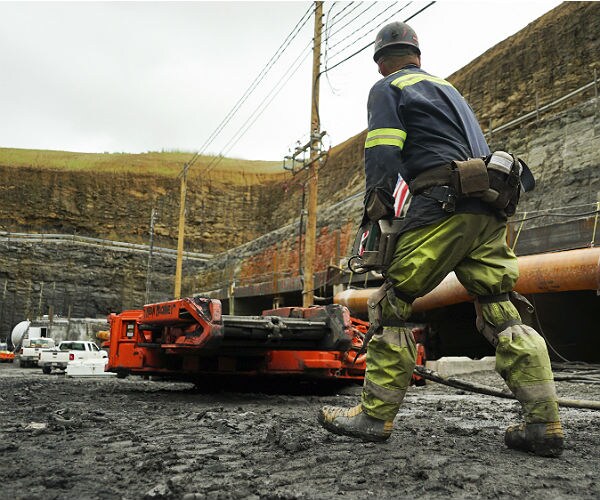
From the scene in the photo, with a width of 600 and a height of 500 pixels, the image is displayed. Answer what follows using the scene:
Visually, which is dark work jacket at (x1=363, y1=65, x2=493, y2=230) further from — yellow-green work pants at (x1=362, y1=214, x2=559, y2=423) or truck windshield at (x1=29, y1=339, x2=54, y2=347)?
truck windshield at (x1=29, y1=339, x2=54, y2=347)

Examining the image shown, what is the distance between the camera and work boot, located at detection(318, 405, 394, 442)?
2846mm

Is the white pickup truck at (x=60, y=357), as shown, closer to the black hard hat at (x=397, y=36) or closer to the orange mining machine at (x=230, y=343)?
the orange mining machine at (x=230, y=343)

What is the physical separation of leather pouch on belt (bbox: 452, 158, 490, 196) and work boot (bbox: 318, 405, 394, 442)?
122cm

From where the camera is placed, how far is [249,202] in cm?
5609

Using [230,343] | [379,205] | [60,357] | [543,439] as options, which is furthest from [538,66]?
[543,439]

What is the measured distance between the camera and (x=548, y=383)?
2.71 meters

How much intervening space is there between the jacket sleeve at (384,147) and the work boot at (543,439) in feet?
4.08

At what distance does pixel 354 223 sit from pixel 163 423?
658 inches

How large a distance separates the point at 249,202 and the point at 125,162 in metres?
15.2

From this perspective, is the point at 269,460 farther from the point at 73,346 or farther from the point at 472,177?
the point at 73,346

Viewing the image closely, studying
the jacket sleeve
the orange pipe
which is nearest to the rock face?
the orange pipe

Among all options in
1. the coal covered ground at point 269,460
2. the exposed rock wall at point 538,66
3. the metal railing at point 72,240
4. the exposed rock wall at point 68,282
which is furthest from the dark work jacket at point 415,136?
the metal railing at point 72,240

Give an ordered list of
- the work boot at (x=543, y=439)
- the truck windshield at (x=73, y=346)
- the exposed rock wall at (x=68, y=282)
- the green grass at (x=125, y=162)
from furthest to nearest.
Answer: the green grass at (x=125, y=162)
the exposed rock wall at (x=68, y=282)
the truck windshield at (x=73, y=346)
the work boot at (x=543, y=439)

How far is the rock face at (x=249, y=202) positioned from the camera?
15156 mm
